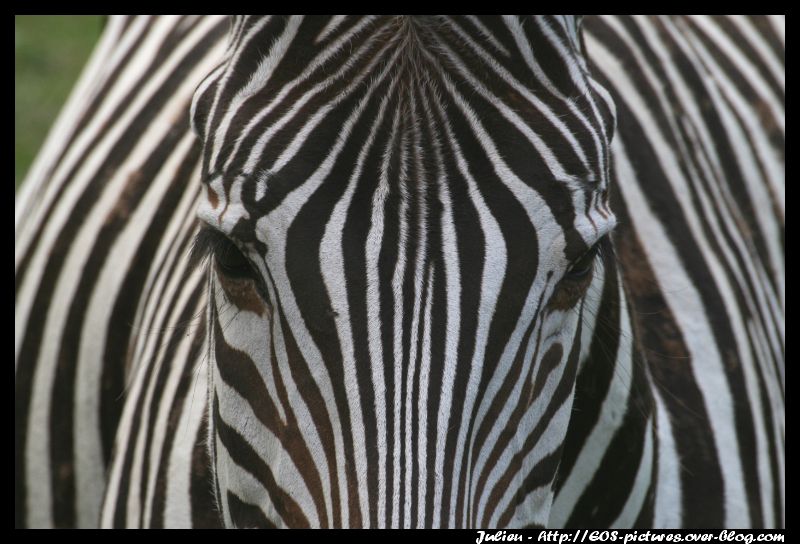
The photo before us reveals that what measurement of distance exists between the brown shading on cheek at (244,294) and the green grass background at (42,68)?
5.21 metres

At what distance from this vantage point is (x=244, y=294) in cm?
167

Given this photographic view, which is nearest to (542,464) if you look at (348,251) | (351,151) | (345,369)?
(345,369)

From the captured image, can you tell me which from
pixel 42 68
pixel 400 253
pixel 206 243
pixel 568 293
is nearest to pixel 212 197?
pixel 206 243

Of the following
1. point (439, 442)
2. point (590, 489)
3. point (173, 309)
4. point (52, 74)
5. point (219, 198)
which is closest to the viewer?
point (439, 442)

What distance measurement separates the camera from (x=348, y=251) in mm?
1554

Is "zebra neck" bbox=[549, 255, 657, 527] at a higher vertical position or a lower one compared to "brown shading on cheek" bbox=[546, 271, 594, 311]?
lower

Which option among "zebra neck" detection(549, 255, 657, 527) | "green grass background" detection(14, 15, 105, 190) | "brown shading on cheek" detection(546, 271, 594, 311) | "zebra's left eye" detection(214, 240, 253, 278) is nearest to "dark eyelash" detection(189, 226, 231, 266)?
"zebra's left eye" detection(214, 240, 253, 278)

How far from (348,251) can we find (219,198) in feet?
0.84

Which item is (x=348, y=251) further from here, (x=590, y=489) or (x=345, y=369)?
(x=590, y=489)

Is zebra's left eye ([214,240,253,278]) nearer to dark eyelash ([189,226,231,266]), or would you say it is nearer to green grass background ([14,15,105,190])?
dark eyelash ([189,226,231,266])

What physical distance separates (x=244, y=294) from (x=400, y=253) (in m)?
0.31

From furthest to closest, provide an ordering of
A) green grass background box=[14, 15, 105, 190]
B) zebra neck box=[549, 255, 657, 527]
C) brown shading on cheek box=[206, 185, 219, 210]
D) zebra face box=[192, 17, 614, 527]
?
green grass background box=[14, 15, 105, 190]
zebra neck box=[549, 255, 657, 527]
brown shading on cheek box=[206, 185, 219, 210]
zebra face box=[192, 17, 614, 527]

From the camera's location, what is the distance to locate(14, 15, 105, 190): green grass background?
22.3 ft
